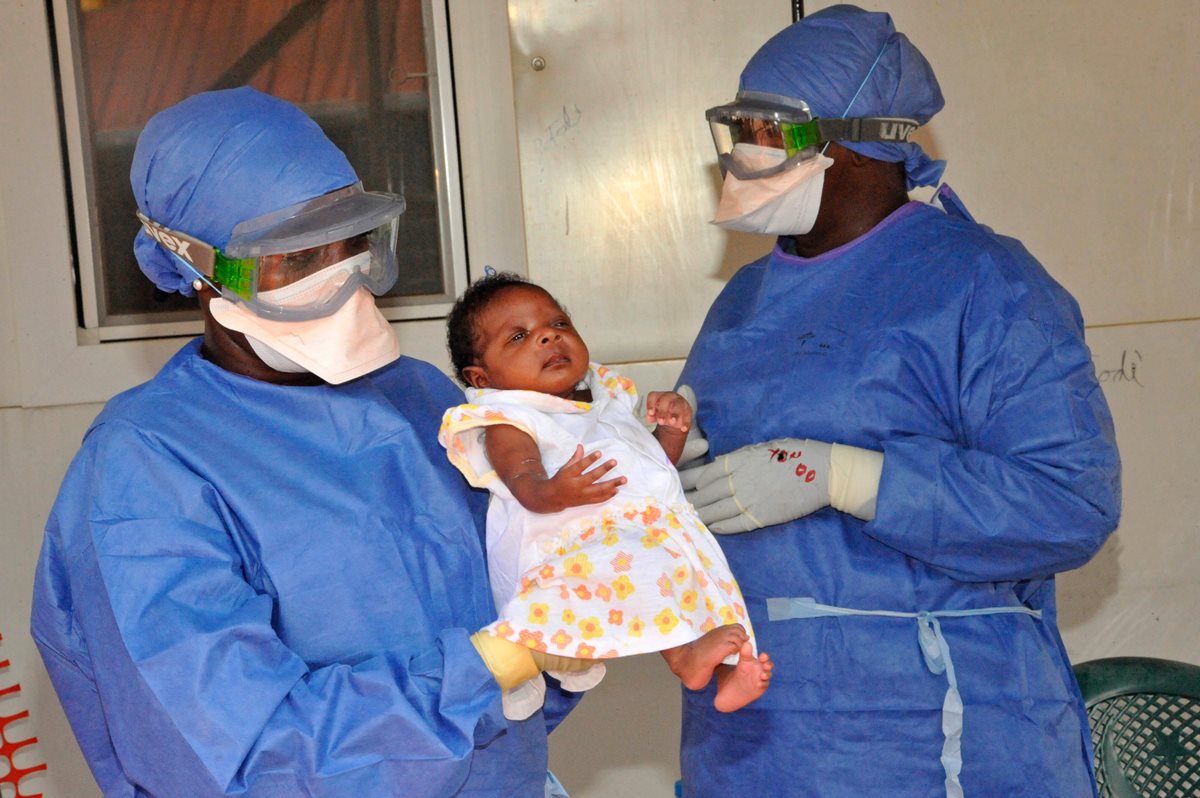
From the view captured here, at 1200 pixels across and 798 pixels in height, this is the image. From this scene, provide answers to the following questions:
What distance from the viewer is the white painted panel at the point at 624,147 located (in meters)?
2.70

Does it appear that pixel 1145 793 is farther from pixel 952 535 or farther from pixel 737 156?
pixel 737 156

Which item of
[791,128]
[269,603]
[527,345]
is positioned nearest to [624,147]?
[791,128]

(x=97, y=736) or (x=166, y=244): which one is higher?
(x=166, y=244)

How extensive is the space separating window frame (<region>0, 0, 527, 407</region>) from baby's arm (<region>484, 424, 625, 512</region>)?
3.95ft

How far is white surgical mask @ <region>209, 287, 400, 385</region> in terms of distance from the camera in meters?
1.42

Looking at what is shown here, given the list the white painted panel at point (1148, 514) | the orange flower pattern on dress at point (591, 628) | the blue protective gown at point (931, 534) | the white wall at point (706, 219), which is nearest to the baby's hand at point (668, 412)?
the blue protective gown at point (931, 534)

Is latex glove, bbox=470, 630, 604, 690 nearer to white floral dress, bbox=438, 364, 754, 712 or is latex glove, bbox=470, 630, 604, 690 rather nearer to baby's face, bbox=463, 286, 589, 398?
white floral dress, bbox=438, 364, 754, 712

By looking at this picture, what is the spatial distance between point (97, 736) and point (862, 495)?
105cm

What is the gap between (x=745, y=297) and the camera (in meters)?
2.03

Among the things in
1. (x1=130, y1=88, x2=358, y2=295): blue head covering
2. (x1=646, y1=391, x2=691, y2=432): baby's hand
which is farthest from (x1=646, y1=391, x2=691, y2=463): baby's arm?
(x1=130, y1=88, x2=358, y2=295): blue head covering

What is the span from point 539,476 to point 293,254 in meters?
0.41

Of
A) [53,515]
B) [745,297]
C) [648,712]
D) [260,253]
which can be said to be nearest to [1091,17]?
[745,297]

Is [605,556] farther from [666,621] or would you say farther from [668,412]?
[668,412]

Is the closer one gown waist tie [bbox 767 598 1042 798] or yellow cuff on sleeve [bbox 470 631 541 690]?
yellow cuff on sleeve [bbox 470 631 541 690]
